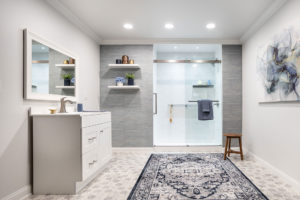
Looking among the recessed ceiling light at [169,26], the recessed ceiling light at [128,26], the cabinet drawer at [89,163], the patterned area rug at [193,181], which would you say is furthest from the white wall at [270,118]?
the cabinet drawer at [89,163]

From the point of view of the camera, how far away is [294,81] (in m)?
2.60

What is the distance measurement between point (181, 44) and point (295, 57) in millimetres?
2508

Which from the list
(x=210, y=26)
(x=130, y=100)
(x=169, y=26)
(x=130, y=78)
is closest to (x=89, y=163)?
(x=130, y=100)

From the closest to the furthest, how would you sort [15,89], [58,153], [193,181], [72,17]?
1. [15,89]
2. [58,153]
3. [193,181]
4. [72,17]

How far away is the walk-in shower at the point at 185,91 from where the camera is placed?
190 inches

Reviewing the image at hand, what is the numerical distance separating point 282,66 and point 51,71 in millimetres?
3200

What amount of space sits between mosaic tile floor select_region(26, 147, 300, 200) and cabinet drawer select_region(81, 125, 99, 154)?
504mm

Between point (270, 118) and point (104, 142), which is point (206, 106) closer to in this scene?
point (270, 118)

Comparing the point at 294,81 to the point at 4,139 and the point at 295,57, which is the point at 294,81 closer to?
the point at 295,57

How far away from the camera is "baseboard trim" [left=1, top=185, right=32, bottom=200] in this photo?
2104 mm

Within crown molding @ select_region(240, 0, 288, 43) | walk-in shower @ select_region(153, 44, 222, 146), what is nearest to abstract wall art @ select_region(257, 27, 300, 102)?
crown molding @ select_region(240, 0, 288, 43)

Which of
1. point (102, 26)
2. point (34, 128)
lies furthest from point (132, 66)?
point (34, 128)

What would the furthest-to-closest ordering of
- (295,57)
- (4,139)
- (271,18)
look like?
(271,18)
(295,57)
(4,139)

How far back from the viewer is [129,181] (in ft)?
9.25
